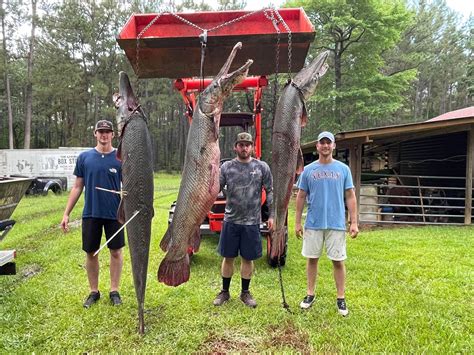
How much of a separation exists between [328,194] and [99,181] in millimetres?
2303

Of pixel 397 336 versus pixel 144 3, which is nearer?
pixel 397 336

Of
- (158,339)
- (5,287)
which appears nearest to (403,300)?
(158,339)

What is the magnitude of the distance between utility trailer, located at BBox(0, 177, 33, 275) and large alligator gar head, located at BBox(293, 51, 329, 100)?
3.52 meters

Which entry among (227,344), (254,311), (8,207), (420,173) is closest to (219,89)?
(227,344)

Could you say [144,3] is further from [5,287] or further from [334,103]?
[5,287]

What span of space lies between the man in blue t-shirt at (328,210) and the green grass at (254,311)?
42 centimetres

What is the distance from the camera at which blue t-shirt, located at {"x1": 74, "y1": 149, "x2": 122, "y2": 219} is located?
361cm

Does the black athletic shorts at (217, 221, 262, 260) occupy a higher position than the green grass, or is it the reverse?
the black athletic shorts at (217, 221, 262, 260)

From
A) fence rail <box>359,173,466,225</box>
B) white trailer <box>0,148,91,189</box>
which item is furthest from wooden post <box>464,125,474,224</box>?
white trailer <box>0,148,91,189</box>

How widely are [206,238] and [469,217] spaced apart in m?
6.77

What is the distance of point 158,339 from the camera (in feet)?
10.5

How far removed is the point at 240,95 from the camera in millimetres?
15398

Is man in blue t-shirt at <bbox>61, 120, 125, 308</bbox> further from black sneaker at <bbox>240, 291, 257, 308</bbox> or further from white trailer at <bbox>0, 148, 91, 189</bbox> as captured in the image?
white trailer at <bbox>0, 148, 91, 189</bbox>

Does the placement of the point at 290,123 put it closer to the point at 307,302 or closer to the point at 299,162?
the point at 299,162
